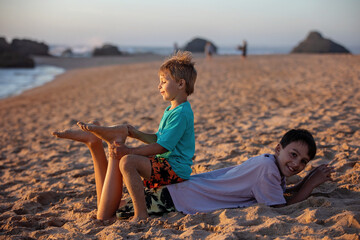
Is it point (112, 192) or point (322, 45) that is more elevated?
point (322, 45)

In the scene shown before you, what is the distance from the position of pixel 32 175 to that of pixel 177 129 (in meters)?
2.30

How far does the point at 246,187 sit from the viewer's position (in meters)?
2.50

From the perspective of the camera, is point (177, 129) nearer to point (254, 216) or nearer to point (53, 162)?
point (254, 216)

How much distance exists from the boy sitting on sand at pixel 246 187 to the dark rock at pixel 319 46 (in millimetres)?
29389

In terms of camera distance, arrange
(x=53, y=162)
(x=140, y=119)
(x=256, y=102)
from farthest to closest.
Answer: (x=256, y=102), (x=140, y=119), (x=53, y=162)

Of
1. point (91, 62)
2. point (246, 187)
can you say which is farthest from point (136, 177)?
point (91, 62)

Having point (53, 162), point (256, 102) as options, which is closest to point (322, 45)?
point (256, 102)

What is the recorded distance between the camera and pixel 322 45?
29.4 meters

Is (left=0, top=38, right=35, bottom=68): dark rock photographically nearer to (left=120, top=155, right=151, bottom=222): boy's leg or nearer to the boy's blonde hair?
the boy's blonde hair

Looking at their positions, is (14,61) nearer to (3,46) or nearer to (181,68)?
(3,46)

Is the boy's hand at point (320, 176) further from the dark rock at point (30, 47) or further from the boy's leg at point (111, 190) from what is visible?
the dark rock at point (30, 47)

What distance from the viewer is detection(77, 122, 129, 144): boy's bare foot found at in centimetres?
238

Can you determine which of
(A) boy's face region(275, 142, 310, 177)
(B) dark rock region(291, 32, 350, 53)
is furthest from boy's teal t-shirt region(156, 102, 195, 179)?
(B) dark rock region(291, 32, 350, 53)

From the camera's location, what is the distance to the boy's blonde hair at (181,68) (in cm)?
250
